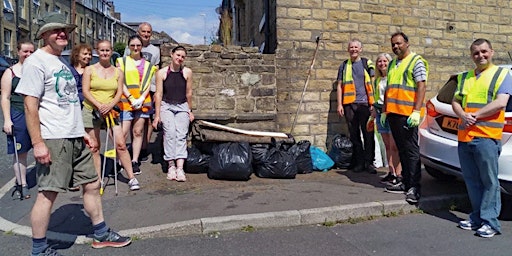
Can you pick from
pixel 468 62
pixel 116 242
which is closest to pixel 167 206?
pixel 116 242

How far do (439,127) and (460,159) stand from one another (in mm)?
770

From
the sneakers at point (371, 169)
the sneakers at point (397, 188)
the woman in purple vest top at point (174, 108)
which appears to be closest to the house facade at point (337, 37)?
the sneakers at point (371, 169)

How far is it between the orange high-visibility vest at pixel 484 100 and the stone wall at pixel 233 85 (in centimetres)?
345

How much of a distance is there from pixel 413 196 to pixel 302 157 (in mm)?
1971

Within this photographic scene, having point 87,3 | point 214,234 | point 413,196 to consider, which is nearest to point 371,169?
point 413,196

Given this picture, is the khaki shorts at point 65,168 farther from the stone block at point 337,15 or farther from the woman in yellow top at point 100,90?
the stone block at point 337,15

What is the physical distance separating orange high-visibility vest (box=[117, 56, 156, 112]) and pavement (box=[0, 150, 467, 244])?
3.28ft

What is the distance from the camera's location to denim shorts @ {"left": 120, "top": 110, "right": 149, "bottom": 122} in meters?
5.85

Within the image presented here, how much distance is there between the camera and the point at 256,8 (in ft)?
34.4

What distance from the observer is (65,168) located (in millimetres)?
3414

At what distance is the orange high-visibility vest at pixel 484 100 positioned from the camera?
399 cm

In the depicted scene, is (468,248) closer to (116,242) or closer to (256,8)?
(116,242)

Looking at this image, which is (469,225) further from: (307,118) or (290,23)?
(290,23)

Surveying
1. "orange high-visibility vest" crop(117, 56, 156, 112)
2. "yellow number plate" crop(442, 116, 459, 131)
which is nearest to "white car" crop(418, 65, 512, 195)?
"yellow number plate" crop(442, 116, 459, 131)
